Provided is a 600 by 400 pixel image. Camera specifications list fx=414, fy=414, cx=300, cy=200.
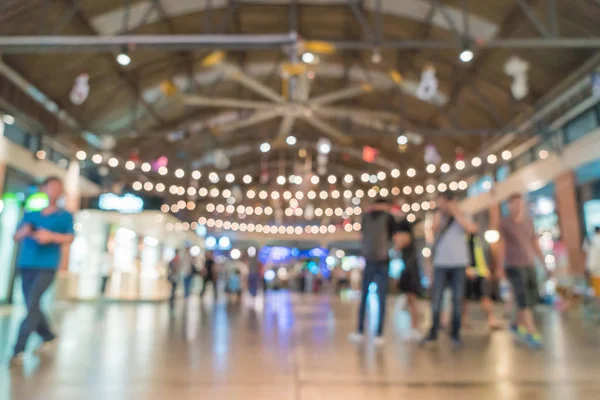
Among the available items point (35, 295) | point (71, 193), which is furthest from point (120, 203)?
point (35, 295)

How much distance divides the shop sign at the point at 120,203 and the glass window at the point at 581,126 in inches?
506

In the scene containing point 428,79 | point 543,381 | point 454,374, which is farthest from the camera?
point 428,79

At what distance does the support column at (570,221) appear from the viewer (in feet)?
35.7

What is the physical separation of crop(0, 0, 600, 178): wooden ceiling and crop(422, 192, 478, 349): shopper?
6.04 m

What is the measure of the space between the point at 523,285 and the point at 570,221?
8858 mm

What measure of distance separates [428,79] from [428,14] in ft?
10.3

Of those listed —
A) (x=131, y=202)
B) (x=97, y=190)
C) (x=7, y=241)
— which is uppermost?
(x=97, y=190)

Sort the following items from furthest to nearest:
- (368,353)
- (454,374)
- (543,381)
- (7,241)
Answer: (7,241)
(368,353)
(454,374)
(543,381)

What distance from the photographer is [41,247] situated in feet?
10.5

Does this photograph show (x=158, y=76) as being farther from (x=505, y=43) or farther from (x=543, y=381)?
(x=543, y=381)

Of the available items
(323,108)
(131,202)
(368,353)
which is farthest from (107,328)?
(131,202)

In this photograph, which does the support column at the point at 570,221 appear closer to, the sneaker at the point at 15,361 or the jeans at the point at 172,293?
the jeans at the point at 172,293

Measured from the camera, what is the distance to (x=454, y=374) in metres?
2.54

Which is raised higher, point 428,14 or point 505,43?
point 428,14
